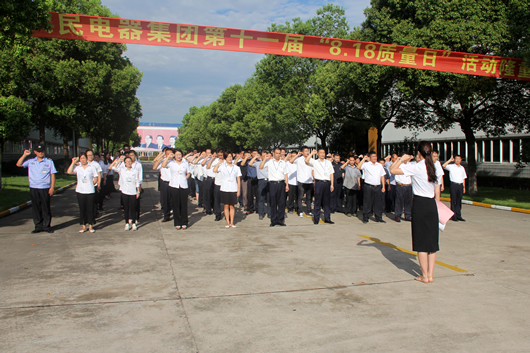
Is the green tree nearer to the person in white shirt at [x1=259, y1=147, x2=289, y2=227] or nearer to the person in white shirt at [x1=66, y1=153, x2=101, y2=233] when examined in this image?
the person in white shirt at [x1=259, y1=147, x2=289, y2=227]

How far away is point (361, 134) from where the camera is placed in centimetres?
3247

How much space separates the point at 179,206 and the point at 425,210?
596cm

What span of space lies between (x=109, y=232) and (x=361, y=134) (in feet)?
84.8

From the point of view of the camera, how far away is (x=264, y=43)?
36.0 feet

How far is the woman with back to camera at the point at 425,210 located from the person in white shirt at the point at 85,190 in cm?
683

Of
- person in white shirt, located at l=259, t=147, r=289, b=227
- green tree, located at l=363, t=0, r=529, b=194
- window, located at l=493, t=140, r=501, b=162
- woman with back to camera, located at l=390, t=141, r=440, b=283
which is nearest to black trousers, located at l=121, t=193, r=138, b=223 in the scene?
person in white shirt, located at l=259, t=147, r=289, b=227

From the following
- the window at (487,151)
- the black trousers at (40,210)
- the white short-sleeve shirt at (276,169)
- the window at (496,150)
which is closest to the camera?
the black trousers at (40,210)

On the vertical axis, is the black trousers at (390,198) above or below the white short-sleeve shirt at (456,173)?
below

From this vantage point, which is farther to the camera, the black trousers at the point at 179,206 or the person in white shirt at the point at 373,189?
the person in white shirt at the point at 373,189

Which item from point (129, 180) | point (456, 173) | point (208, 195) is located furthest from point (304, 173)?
point (129, 180)

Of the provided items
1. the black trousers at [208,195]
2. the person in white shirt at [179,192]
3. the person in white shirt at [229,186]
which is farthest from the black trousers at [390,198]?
the person in white shirt at [179,192]

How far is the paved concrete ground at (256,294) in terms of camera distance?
→ 3816 millimetres

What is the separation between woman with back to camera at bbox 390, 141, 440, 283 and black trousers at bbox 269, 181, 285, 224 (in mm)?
4879

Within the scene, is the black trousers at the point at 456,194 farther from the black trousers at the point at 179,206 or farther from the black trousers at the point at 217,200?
the black trousers at the point at 179,206
